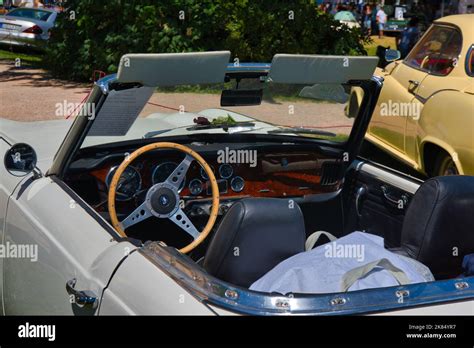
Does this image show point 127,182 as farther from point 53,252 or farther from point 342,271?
point 342,271

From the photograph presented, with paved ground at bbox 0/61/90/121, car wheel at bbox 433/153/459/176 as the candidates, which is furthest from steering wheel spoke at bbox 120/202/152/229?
paved ground at bbox 0/61/90/121

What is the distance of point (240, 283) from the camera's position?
2.62 metres

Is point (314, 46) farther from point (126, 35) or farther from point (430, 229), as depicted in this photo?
point (430, 229)

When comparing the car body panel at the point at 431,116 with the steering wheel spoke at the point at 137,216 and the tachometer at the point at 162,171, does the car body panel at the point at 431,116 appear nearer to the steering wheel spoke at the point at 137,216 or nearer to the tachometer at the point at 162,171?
the tachometer at the point at 162,171

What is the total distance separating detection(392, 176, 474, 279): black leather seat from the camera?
9.33 ft

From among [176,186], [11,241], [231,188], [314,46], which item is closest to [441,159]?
[231,188]

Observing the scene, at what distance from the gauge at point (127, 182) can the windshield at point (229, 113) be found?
0.19 metres

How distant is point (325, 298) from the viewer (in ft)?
7.13

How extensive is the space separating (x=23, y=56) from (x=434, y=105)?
13908 mm

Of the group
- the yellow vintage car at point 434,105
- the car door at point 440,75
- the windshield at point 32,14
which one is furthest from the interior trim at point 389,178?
the windshield at point 32,14

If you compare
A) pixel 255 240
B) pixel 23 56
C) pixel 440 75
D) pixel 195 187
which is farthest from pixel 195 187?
pixel 23 56

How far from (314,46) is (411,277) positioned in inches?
416

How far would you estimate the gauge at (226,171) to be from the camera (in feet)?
13.7

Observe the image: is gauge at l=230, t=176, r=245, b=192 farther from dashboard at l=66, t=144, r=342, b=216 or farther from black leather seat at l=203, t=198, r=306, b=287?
black leather seat at l=203, t=198, r=306, b=287
